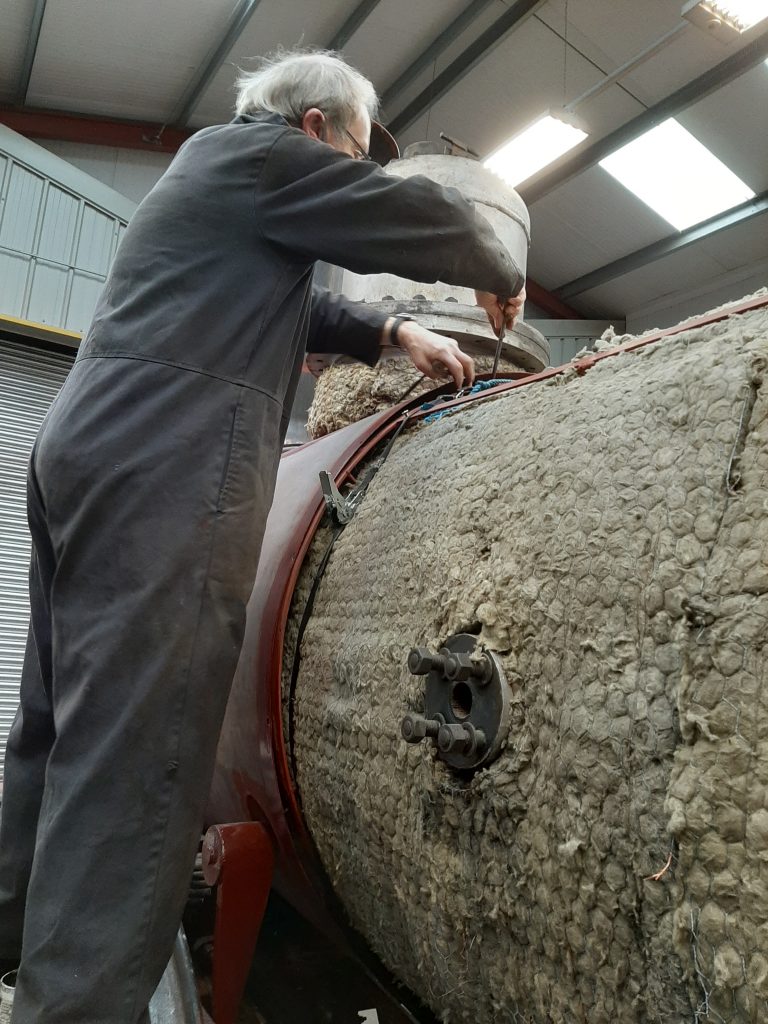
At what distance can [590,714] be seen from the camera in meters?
0.67

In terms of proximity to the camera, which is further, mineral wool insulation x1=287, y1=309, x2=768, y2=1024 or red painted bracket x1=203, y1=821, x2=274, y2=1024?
red painted bracket x1=203, y1=821, x2=274, y2=1024

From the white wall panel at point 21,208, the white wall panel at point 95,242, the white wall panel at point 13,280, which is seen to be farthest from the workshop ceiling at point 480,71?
the white wall panel at point 13,280

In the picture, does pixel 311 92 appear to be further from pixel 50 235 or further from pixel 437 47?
pixel 50 235

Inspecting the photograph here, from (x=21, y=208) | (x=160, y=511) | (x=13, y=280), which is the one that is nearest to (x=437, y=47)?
(x=21, y=208)

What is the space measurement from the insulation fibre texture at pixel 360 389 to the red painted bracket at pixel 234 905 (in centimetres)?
89

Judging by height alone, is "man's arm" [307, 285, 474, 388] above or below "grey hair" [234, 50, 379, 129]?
below

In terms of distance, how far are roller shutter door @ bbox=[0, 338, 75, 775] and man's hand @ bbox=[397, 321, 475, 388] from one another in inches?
96.1

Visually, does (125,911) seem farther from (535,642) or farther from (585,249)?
(585,249)

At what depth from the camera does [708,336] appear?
77 cm

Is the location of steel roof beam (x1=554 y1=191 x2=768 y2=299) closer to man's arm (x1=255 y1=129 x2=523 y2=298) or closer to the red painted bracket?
man's arm (x1=255 y1=129 x2=523 y2=298)

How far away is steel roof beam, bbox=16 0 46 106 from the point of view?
13.6 ft

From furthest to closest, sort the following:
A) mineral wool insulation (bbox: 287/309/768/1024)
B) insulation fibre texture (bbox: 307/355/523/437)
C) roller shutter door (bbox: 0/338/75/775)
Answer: roller shutter door (bbox: 0/338/75/775)
insulation fibre texture (bbox: 307/355/523/437)
mineral wool insulation (bbox: 287/309/768/1024)

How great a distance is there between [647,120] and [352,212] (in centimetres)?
427

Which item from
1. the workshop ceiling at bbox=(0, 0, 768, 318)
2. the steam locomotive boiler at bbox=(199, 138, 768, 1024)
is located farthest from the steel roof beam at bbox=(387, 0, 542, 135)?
the steam locomotive boiler at bbox=(199, 138, 768, 1024)
